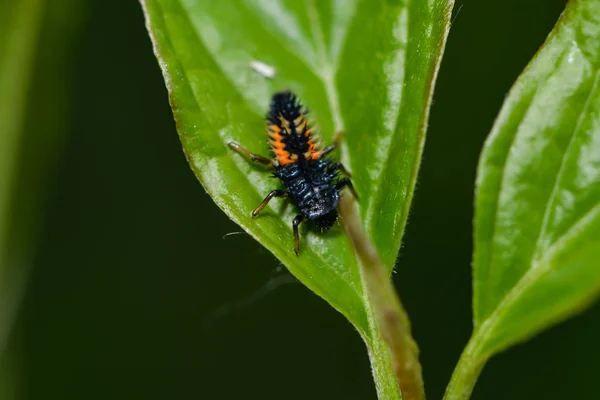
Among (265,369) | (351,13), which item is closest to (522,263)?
(351,13)

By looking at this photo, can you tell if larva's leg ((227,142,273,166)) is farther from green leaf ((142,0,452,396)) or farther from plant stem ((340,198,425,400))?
plant stem ((340,198,425,400))

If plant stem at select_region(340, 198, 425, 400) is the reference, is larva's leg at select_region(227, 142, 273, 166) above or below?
above

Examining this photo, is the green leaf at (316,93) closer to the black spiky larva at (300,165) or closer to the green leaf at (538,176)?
the black spiky larva at (300,165)

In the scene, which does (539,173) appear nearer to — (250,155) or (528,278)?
(528,278)

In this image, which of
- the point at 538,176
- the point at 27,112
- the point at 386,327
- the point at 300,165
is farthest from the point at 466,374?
the point at 27,112

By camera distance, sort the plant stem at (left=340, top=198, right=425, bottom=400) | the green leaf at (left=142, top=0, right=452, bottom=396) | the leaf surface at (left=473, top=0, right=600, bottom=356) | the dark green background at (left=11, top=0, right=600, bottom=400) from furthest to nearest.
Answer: the dark green background at (left=11, top=0, right=600, bottom=400) < the green leaf at (left=142, top=0, right=452, bottom=396) < the leaf surface at (left=473, top=0, right=600, bottom=356) < the plant stem at (left=340, top=198, right=425, bottom=400)

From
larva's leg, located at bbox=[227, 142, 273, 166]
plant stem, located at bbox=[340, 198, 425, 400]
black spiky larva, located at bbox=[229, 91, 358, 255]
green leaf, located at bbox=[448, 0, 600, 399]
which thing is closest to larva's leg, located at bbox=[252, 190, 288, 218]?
black spiky larva, located at bbox=[229, 91, 358, 255]

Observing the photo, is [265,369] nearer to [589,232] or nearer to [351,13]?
[351,13]
